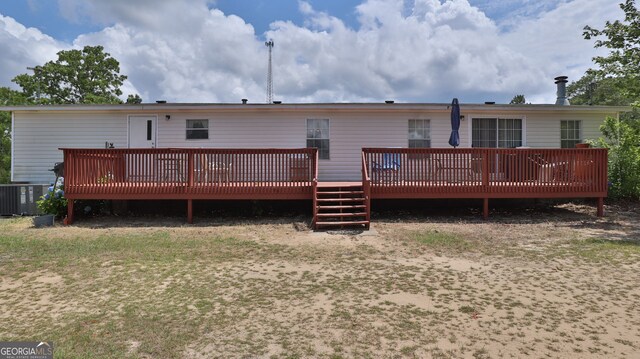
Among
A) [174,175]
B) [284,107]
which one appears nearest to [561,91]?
[284,107]

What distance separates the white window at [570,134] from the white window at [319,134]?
7212mm

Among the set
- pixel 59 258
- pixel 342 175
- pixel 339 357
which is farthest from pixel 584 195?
pixel 59 258

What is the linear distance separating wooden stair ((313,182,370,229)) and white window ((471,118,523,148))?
5.11 m

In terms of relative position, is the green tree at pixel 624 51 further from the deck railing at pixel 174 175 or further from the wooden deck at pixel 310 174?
the deck railing at pixel 174 175

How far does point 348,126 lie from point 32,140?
944 cm

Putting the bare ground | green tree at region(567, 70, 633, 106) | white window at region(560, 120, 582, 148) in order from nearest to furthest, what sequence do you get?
the bare ground, white window at region(560, 120, 582, 148), green tree at region(567, 70, 633, 106)

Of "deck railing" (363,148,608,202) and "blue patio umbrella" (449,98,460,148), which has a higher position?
"blue patio umbrella" (449,98,460,148)

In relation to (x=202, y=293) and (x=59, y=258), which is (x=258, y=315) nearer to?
(x=202, y=293)

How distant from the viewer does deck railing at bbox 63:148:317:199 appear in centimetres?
828

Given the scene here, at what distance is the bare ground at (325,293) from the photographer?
3010mm

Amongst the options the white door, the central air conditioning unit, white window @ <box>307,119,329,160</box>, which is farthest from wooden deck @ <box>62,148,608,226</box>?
the white door

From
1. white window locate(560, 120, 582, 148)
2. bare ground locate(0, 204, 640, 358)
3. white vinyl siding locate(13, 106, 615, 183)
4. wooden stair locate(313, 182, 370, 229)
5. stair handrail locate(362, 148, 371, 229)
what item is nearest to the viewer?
bare ground locate(0, 204, 640, 358)

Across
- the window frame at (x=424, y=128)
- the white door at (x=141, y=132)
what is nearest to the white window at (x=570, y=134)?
the window frame at (x=424, y=128)

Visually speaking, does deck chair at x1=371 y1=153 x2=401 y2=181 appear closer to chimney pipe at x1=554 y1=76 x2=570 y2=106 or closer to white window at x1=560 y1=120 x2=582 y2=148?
white window at x1=560 y1=120 x2=582 y2=148
